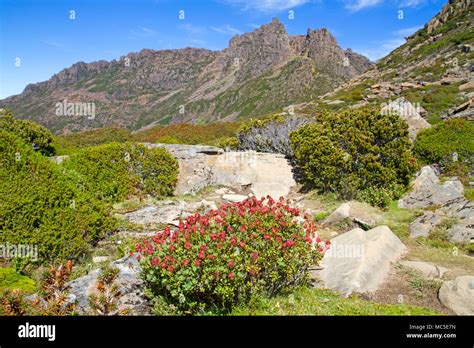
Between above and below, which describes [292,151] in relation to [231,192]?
above

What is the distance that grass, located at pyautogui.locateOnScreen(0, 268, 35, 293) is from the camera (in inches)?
208

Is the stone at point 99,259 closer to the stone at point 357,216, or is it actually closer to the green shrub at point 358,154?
the stone at point 357,216

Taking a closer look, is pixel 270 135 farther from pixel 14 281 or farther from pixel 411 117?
pixel 14 281

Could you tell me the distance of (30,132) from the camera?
781 inches

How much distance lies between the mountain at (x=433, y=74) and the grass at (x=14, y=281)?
1790 cm

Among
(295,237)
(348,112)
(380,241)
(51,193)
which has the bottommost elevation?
(380,241)

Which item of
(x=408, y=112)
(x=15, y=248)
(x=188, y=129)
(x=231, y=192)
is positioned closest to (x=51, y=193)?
(x=15, y=248)

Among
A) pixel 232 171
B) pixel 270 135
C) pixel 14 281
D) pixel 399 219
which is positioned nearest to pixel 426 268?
pixel 399 219

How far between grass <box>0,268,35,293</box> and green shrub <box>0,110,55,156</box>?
14116 mm

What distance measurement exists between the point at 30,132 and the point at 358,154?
17427mm

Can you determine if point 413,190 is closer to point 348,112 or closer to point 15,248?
point 348,112

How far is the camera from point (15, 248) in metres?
5.62

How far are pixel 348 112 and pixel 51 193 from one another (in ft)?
32.2
